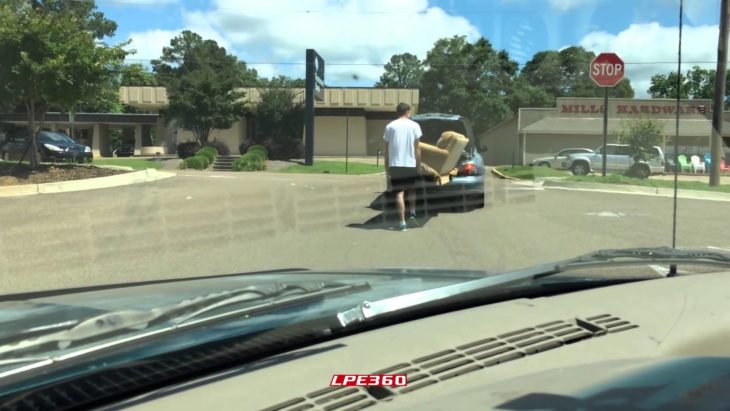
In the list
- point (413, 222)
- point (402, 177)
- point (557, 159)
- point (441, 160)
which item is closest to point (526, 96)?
point (557, 159)

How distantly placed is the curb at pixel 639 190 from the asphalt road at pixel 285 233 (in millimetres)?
1492

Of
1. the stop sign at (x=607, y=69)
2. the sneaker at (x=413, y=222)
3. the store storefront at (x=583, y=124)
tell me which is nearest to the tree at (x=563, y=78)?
the store storefront at (x=583, y=124)

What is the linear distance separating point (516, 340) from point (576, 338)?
25 centimetres

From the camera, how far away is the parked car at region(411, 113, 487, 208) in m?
12.5

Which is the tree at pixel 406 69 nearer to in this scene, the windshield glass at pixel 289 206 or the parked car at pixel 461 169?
the windshield glass at pixel 289 206

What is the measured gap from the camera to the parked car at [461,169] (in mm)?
12523

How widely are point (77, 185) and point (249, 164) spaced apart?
43.6 feet

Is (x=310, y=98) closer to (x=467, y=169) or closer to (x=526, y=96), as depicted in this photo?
(x=467, y=169)

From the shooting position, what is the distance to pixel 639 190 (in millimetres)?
18531

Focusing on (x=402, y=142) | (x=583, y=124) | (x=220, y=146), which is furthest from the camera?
(x=583, y=124)

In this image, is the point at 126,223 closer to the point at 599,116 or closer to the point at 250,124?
the point at 250,124

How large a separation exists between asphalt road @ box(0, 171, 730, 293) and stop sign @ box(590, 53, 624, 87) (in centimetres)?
791

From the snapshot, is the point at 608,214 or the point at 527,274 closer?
the point at 527,274

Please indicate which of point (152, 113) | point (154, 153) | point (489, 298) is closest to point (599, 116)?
point (154, 153)
